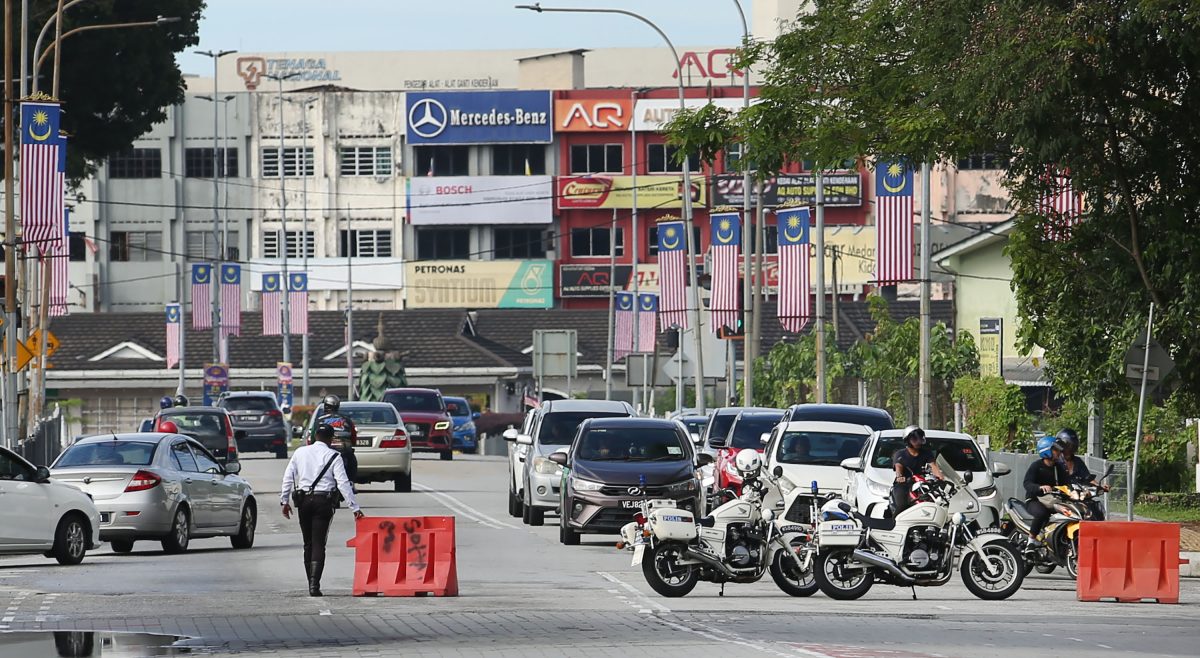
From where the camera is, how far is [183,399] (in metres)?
56.7

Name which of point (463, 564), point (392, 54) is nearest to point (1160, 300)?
point (463, 564)

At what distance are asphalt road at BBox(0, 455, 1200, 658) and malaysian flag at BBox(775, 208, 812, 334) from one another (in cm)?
2019

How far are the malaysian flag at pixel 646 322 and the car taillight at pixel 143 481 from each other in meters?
39.0

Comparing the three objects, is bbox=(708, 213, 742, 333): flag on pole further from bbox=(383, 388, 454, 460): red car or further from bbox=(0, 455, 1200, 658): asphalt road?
bbox=(0, 455, 1200, 658): asphalt road

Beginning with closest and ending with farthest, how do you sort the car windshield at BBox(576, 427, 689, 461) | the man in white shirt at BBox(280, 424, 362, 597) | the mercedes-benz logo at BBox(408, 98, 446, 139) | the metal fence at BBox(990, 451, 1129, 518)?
the man in white shirt at BBox(280, 424, 362, 597), the car windshield at BBox(576, 427, 689, 461), the metal fence at BBox(990, 451, 1129, 518), the mercedes-benz logo at BBox(408, 98, 446, 139)

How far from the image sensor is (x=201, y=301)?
71625 mm

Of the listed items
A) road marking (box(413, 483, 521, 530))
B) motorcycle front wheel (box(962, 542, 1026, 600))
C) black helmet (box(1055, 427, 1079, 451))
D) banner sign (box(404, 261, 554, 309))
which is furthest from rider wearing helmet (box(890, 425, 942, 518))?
banner sign (box(404, 261, 554, 309))

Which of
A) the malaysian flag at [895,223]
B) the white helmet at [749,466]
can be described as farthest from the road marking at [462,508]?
the white helmet at [749,466]

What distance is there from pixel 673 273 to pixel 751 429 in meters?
20.7

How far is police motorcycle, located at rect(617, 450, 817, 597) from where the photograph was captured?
19750mm

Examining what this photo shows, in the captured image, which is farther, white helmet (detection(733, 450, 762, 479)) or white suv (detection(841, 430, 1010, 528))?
white suv (detection(841, 430, 1010, 528))

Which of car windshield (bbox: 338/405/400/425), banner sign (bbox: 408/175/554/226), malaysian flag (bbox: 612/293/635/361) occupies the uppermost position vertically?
banner sign (bbox: 408/175/554/226)

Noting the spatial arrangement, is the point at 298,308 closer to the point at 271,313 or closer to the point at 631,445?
the point at 271,313

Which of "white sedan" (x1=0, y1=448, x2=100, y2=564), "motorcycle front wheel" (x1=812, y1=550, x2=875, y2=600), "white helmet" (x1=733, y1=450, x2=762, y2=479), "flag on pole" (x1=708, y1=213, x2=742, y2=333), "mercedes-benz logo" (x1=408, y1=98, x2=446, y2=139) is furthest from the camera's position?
"mercedes-benz logo" (x1=408, y1=98, x2=446, y2=139)
